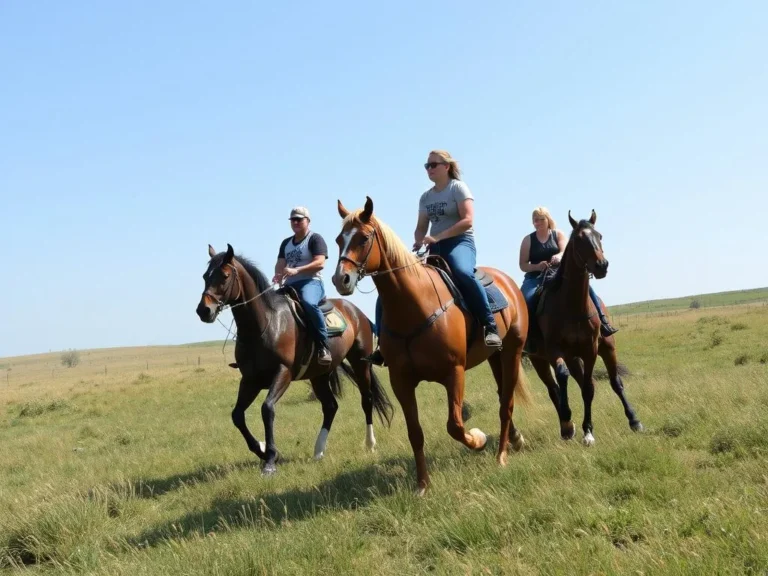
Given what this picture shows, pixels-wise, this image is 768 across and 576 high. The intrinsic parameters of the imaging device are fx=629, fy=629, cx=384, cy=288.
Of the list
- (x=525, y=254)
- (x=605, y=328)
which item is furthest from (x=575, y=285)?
(x=525, y=254)

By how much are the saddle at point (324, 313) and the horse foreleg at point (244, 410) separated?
126 centimetres

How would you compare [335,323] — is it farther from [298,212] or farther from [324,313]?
[298,212]

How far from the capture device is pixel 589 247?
25.4ft

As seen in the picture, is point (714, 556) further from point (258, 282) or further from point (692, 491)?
point (258, 282)

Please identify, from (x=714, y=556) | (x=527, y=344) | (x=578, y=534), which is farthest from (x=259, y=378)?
(x=714, y=556)

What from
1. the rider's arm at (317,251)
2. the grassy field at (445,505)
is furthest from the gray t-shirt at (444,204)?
the rider's arm at (317,251)

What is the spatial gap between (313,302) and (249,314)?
1258 mm

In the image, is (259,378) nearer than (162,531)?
No

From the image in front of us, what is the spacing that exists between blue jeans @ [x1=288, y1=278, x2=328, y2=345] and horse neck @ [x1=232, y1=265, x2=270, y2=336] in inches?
33.8

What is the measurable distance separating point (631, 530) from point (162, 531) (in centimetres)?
430

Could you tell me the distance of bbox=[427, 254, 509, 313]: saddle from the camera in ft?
22.0

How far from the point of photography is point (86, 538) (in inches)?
229

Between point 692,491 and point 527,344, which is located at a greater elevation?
point 527,344

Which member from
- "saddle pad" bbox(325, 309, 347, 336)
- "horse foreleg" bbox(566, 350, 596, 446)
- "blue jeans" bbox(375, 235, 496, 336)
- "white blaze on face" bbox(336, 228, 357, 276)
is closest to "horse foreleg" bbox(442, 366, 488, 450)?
"blue jeans" bbox(375, 235, 496, 336)
